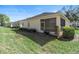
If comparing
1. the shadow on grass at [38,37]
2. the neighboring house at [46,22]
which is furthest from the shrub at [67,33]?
the shadow on grass at [38,37]

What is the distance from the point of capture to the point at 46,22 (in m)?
4.29

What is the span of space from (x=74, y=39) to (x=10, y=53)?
3.40 ft

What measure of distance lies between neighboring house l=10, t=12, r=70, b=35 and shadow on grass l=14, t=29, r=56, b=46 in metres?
0.07

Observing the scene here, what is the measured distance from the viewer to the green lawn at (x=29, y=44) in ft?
13.7

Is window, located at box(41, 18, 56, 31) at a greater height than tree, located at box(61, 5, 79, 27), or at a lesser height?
lesser

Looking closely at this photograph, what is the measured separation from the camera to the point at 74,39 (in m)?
4.21

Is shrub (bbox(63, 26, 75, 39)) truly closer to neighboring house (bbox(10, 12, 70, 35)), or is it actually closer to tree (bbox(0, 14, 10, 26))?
neighboring house (bbox(10, 12, 70, 35))

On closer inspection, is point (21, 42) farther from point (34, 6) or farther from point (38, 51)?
point (34, 6)

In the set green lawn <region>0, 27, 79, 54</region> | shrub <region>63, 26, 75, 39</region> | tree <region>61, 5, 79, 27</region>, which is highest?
tree <region>61, 5, 79, 27</region>

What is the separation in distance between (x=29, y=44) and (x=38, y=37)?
7.6 inches

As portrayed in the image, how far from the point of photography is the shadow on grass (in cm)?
424

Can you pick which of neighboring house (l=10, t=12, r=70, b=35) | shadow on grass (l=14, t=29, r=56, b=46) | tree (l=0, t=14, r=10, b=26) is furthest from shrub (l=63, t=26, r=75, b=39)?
tree (l=0, t=14, r=10, b=26)

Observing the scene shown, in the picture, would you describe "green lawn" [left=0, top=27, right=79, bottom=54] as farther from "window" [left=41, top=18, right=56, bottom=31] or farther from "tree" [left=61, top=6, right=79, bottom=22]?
"tree" [left=61, top=6, right=79, bottom=22]
